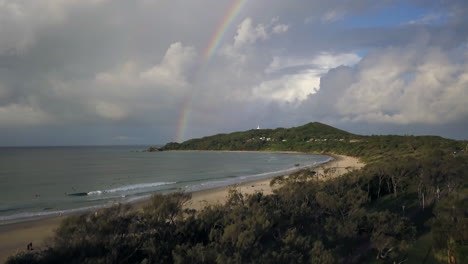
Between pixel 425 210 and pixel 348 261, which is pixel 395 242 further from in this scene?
pixel 425 210

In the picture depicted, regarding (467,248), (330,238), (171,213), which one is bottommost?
(467,248)

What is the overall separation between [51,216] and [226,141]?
172687mm

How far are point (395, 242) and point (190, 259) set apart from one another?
10.1 m

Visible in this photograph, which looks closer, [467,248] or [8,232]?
[467,248]

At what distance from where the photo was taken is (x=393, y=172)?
1331 inches

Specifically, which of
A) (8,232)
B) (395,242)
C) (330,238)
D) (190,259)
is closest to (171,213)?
(190,259)

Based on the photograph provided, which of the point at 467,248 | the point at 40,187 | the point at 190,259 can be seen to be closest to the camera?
the point at 190,259

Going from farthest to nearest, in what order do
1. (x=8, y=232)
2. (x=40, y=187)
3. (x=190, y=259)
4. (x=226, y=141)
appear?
(x=226, y=141) < (x=40, y=187) < (x=8, y=232) < (x=190, y=259)

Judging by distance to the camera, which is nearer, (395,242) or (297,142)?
(395,242)

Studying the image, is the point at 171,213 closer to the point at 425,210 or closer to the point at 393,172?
the point at 425,210

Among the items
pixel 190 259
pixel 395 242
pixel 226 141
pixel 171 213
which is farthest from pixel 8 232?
pixel 226 141

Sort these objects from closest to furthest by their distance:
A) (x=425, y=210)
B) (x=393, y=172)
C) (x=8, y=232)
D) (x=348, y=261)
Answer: (x=348, y=261) < (x=8, y=232) < (x=425, y=210) < (x=393, y=172)

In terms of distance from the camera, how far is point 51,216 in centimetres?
2734

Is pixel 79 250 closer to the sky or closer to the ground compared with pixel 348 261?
closer to the sky
